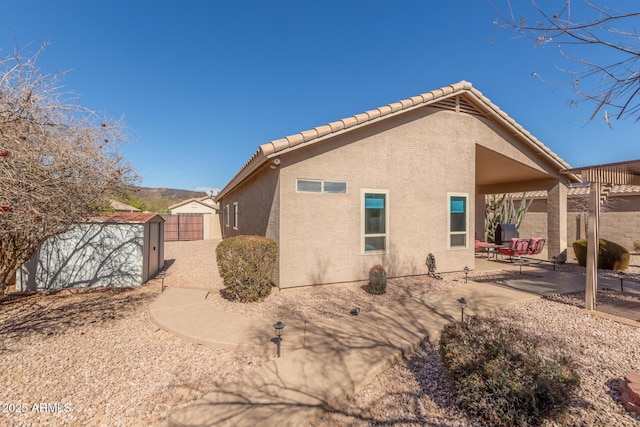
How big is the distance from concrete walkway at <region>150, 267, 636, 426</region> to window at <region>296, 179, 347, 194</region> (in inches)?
127

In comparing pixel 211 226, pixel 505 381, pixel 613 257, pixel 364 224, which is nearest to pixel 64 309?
pixel 364 224

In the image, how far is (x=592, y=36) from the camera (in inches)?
83.1

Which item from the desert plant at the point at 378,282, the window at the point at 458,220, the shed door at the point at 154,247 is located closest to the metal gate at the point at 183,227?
the shed door at the point at 154,247

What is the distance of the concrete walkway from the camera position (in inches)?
103

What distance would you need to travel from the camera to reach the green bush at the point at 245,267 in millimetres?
5809

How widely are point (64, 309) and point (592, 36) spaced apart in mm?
8947

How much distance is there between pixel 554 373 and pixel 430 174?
6783 mm

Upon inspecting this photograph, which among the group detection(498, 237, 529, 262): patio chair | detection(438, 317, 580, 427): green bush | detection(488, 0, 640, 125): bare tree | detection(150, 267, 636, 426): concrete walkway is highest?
detection(488, 0, 640, 125): bare tree

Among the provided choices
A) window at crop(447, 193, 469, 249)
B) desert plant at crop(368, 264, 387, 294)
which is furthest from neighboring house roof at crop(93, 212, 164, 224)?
window at crop(447, 193, 469, 249)

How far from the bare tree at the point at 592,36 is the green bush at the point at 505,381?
7.36 feet

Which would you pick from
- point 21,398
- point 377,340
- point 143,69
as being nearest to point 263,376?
point 377,340

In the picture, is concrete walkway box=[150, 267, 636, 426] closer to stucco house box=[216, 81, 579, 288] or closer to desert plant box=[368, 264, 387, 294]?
desert plant box=[368, 264, 387, 294]

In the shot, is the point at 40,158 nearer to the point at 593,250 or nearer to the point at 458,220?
the point at 593,250

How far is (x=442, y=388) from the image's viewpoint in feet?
10.0
